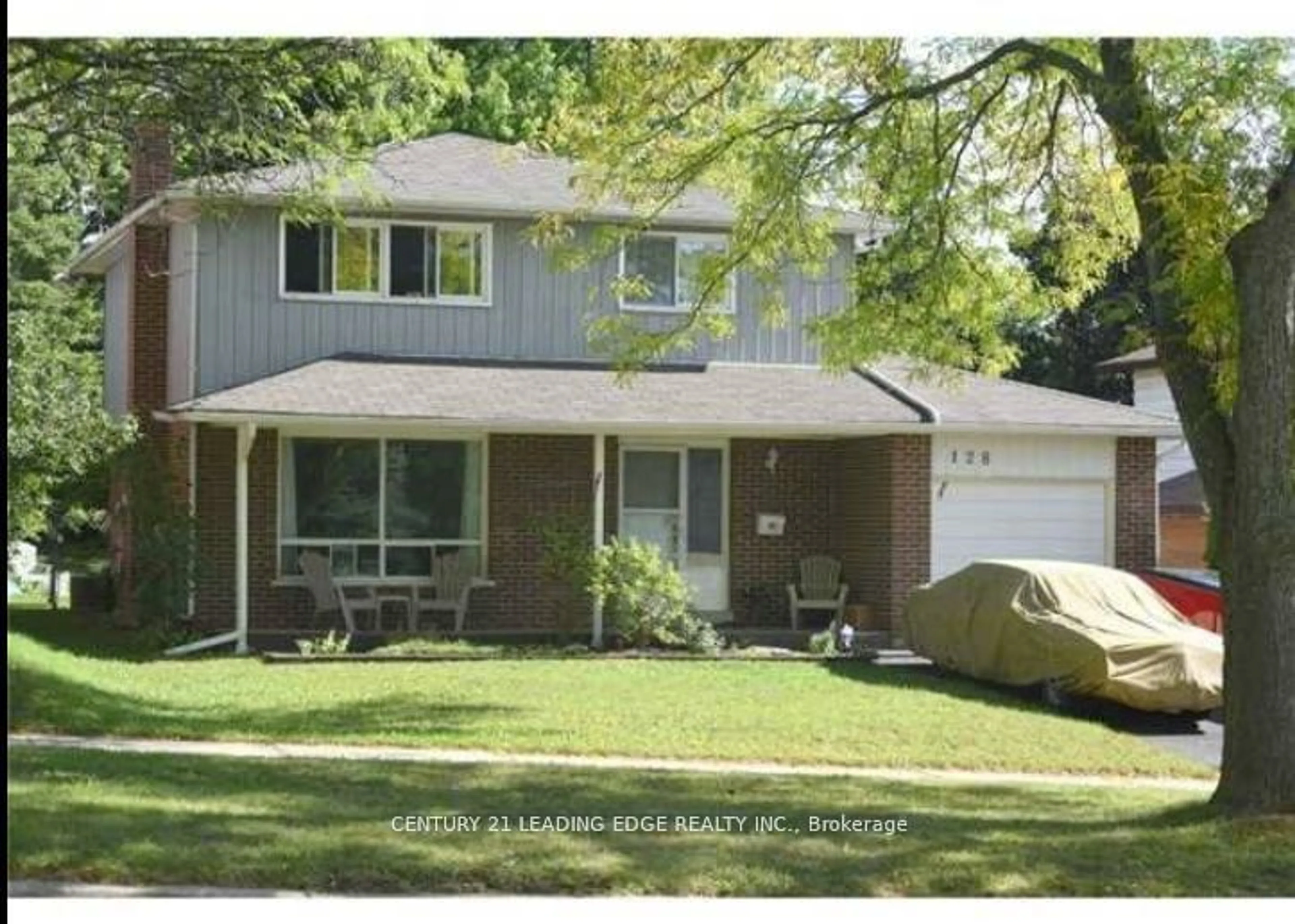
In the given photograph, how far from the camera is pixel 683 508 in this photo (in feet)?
71.7

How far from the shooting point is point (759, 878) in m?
8.71

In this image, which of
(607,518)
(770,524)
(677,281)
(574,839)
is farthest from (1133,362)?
(574,839)

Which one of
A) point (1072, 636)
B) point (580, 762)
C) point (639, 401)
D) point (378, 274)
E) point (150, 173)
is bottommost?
point (580, 762)

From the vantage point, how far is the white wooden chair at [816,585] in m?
21.4

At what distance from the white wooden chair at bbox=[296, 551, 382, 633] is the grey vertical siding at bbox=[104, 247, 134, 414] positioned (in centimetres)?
453

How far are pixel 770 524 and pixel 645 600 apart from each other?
2.48 metres

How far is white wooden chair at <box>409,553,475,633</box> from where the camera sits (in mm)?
20594

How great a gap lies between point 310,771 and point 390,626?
918 centimetres

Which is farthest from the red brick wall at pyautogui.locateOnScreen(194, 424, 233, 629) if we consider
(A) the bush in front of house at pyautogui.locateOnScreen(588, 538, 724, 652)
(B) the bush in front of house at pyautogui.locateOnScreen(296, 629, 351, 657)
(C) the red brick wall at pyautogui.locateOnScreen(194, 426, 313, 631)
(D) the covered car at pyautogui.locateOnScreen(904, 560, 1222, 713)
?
(D) the covered car at pyautogui.locateOnScreen(904, 560, 1222, 713)

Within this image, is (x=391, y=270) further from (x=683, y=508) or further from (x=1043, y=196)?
(x=1043, y=196)

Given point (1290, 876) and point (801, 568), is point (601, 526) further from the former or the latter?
point (1290, 876)

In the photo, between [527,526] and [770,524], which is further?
[770,524]

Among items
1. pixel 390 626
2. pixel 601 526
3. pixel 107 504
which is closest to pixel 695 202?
pixel 601 526

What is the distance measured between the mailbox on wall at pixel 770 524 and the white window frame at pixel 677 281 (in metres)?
2.44
